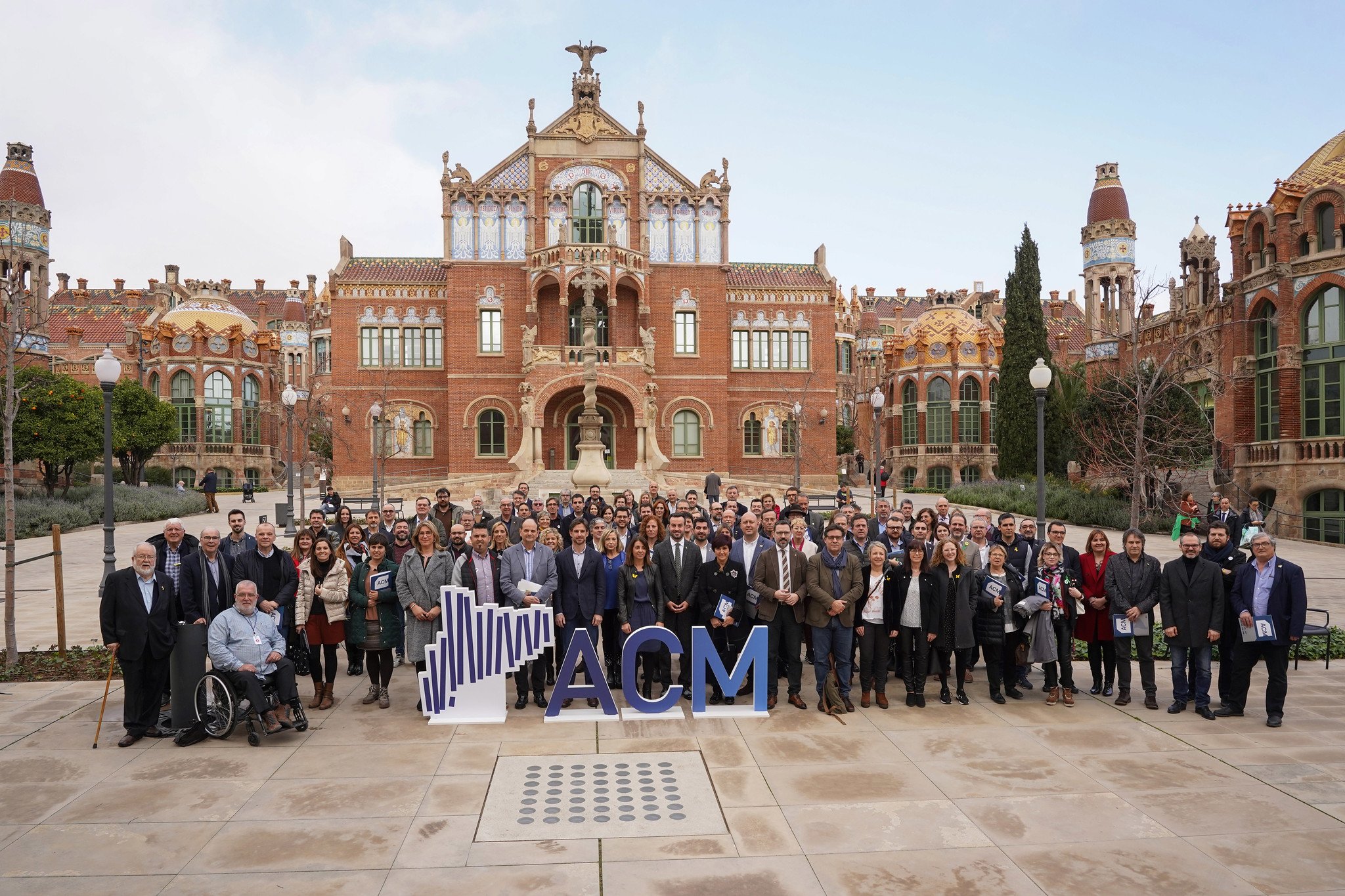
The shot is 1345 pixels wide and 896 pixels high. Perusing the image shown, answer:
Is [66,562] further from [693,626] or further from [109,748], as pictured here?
[693,626]

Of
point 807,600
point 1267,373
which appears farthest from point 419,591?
point 1267,373

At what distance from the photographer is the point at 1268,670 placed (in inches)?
320

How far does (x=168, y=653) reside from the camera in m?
7.75

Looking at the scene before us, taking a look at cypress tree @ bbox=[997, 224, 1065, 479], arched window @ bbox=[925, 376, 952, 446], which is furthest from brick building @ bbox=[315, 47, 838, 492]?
arched window @ bbox=[925, 376, 952, 446]

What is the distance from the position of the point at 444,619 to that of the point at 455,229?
3379cm

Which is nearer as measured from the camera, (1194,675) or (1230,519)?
(1194,675)

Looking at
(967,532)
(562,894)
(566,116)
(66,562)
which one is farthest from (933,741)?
(566,116)

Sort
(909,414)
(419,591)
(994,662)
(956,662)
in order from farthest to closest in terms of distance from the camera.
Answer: (909,414) → (956,662) → (994,662) → (419,591)

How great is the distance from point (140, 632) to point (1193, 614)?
9.56 meters

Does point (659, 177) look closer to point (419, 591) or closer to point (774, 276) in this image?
point (774, 276)

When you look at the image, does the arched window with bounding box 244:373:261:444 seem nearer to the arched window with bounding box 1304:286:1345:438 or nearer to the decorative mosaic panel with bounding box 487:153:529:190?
the decorative mosaic panel with bounding box 487:153:529:190

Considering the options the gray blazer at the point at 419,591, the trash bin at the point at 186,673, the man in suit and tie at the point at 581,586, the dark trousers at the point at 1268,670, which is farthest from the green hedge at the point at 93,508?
the dark trousers at the point at 1268,670

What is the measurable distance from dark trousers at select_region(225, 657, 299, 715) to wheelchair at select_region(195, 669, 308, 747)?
0.04 metres

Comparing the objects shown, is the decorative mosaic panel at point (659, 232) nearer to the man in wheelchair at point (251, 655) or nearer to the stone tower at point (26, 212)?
the stone tower at point (26, 212)
